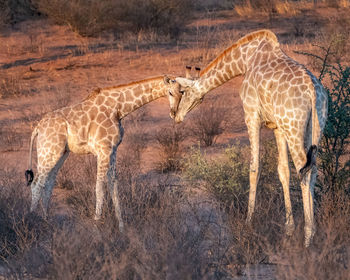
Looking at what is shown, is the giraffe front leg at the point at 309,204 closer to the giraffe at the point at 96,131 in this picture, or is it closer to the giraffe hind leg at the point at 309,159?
the giraffe hind leg at the point at 309,159

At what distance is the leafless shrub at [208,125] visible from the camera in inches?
455

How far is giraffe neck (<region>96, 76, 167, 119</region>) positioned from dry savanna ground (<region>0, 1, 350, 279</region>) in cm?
105

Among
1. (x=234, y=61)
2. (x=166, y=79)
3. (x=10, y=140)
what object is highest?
(x=234, y=61)

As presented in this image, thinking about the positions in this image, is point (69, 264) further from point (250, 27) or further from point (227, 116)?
point (250, 27)

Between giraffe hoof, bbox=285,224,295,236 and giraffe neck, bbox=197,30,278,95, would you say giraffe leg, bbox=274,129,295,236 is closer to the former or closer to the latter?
giraffe hoof, bbox=285,224,295,236

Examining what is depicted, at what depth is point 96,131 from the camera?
699 cm

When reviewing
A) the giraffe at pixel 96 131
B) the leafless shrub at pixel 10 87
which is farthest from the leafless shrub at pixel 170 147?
the leafless shrub at pixel 10 87

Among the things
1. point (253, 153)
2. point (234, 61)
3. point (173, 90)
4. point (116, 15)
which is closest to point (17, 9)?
point (116, 15)

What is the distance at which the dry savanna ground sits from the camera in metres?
5.18

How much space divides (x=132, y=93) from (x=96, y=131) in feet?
2.38

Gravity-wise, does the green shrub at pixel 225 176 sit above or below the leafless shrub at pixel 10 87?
above

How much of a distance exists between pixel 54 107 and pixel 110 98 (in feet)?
20.2

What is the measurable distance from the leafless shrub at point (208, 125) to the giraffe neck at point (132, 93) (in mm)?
4299

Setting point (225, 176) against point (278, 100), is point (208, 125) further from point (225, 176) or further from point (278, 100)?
point (278, 100)
